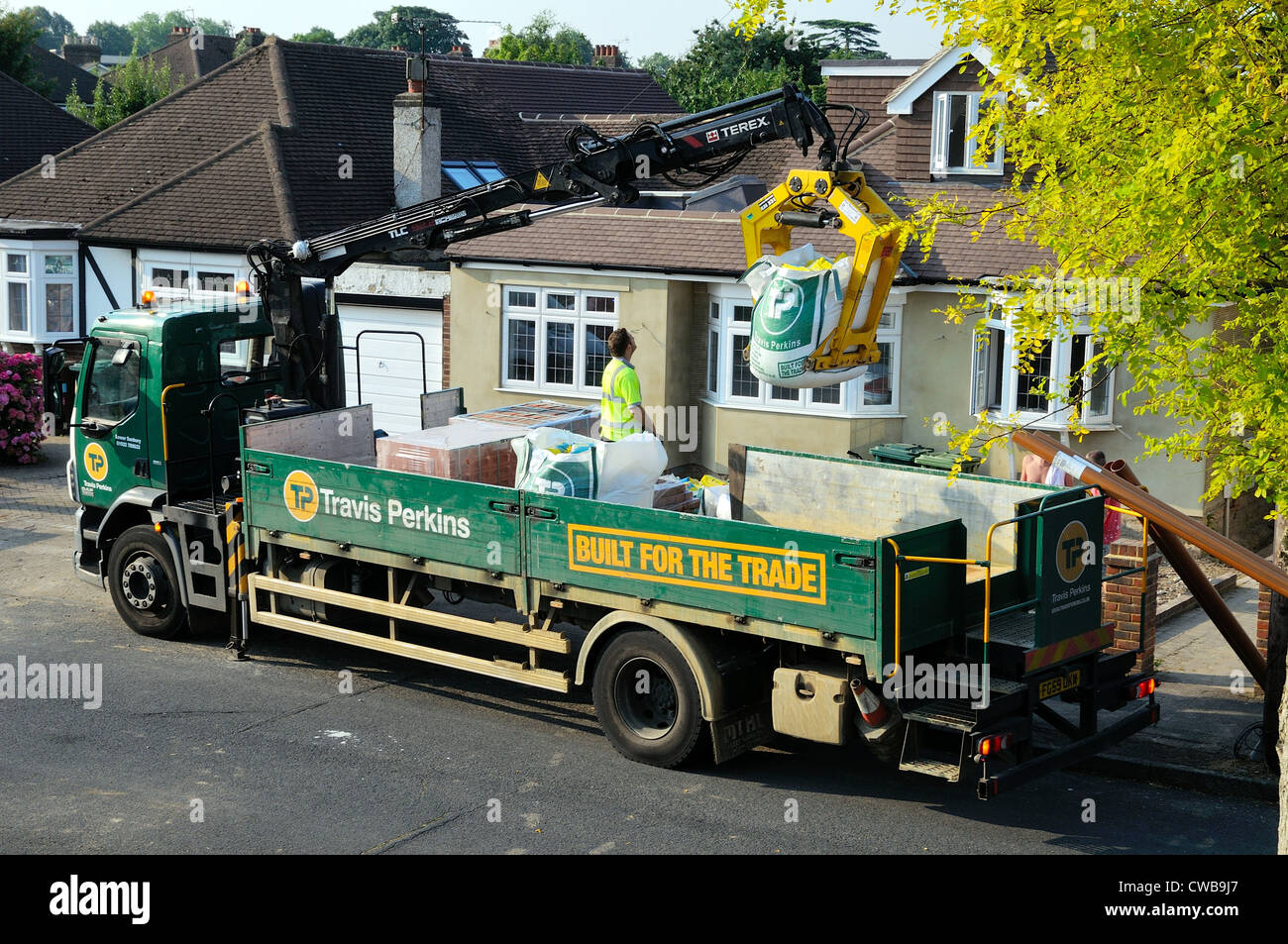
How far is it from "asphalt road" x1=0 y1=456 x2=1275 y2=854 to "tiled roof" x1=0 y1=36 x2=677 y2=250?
13.6 meters

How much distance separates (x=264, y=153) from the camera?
2497 cm

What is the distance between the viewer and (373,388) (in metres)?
22.0

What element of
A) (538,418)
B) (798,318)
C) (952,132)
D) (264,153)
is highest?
(264,153)

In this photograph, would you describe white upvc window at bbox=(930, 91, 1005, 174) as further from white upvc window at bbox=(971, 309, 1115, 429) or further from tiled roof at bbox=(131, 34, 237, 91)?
tiled roof at bbox=(131, 34, 237, 91)

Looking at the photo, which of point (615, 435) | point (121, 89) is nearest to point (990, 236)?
point (615, 435)

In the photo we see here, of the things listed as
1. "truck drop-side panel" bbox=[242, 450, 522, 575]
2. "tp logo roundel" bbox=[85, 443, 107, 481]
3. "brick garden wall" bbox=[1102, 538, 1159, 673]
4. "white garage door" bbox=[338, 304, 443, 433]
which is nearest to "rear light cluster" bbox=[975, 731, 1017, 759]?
"brick garden wall" bbox=[1102, 538, 1159, 673]

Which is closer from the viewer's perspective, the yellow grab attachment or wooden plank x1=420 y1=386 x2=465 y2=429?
the yellow grab attachment

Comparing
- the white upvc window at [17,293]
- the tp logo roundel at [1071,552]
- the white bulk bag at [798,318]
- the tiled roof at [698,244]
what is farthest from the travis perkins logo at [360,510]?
the white upvc window at [17,293]

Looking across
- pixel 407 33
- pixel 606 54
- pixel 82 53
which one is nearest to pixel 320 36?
pixel 407 33

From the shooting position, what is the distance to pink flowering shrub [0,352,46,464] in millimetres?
20234

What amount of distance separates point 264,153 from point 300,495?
1526 cm

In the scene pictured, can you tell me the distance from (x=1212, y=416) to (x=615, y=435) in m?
5.11

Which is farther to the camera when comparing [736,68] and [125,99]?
[736,68]

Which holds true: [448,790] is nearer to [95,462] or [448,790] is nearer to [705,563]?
[705,563]
